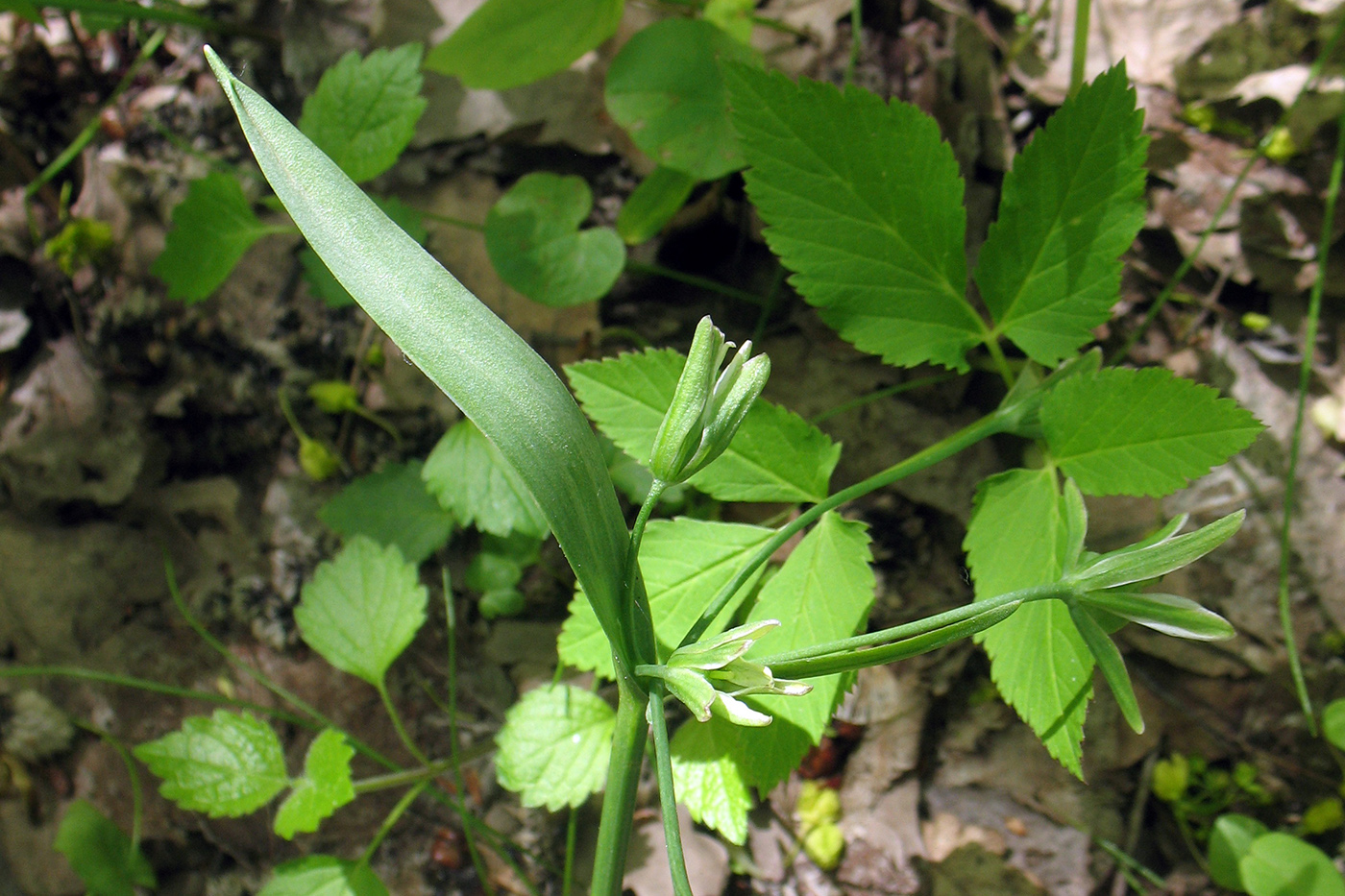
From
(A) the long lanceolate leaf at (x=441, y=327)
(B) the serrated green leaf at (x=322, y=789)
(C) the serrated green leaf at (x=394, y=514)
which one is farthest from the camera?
(C) the serrated green leaf at (x=394, y=514)

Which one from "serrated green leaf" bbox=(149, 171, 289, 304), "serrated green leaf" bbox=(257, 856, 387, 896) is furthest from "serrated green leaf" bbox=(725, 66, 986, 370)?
"serrated green leaf" bbox=(257, 856, 387, 896)

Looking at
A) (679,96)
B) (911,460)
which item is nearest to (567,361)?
(679,96)

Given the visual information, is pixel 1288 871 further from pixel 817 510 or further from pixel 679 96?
pixel 679 96

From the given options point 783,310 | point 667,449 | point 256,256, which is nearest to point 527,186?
point 783,310

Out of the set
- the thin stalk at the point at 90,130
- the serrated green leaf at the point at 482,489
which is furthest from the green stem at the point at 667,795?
the thin stalk at the point at 90,130

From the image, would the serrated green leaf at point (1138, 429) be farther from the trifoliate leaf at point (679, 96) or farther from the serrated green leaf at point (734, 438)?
the trifoliate leaf at point (679, 96)

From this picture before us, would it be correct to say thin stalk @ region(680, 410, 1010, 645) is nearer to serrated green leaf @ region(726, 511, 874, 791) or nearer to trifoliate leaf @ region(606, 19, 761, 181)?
serrated green leaf @ region(726, 511, 874, 791)
